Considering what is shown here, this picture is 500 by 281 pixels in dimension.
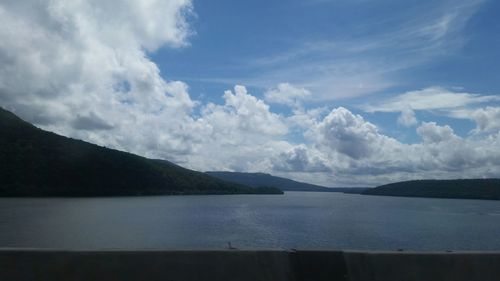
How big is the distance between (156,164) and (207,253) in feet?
645

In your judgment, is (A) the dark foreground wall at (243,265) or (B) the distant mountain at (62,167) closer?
(A) the dark foreground wall at (243,265)

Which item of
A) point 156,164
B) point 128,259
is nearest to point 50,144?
point 156,164

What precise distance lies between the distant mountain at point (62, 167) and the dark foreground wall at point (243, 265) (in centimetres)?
14463

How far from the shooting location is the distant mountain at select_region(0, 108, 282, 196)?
5635 inches

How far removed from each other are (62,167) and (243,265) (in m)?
153

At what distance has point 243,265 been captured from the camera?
6.54 m

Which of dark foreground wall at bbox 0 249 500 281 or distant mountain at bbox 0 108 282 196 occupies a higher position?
distant mountain at bbox 0 108 282 196

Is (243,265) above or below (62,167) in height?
below

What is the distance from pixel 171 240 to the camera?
54.2 meters

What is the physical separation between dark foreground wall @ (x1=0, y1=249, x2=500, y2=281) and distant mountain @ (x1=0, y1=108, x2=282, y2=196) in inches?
5694

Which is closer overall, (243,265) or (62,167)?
(243,265)

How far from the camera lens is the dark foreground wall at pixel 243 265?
20.6 feet

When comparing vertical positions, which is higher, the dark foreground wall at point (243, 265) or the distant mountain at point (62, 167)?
the distant mountain at point (62, 167)

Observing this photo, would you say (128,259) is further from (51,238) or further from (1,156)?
(1,156)
